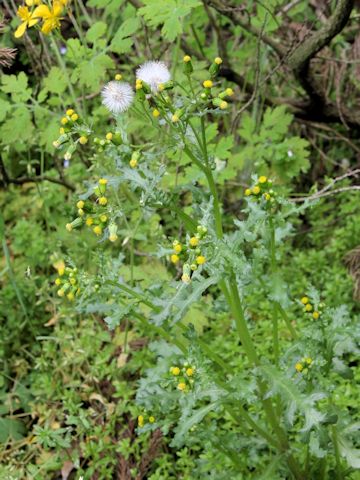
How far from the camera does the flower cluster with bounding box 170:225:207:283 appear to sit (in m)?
1.62

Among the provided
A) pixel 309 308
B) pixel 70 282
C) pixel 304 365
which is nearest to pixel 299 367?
pixel 304 365

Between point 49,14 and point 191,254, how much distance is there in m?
0.77

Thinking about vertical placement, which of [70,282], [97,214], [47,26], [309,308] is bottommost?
[309,308]

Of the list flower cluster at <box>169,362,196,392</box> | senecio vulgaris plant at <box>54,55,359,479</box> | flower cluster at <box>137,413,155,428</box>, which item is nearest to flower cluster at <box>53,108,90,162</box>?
senecio vulgaris plant at <box>54,55,359,479</box>

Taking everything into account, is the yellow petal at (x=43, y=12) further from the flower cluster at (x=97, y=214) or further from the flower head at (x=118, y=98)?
the flower cluster at (x=97, y=214)

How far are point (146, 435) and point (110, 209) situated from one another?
1191 mm

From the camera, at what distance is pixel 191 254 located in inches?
65.2

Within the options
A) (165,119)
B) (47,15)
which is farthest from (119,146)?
(47,15)

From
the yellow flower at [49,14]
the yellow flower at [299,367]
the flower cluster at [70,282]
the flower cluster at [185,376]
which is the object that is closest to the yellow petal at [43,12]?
the yellow flower at [49,14]

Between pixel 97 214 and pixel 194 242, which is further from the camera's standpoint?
pixel 97 214

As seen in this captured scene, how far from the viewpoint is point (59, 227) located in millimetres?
3459

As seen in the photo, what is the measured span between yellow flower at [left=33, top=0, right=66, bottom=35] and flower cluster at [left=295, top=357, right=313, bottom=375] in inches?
45.6

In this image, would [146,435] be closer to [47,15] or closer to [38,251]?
[38,251]

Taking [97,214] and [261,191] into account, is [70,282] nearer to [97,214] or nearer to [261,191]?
[97,214]
